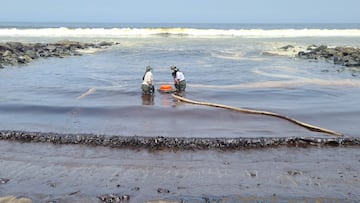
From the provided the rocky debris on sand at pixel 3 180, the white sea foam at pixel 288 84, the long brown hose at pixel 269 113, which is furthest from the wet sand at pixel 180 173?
the white sea foam at pixel 288 84

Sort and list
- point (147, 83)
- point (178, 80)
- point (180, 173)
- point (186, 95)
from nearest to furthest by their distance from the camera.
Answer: point (180, 173)
point (147, 83)
point (186, 95)
point (178, 80)

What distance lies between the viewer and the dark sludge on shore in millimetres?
10062

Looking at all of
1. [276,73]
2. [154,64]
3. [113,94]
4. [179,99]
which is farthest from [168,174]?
[154,64]

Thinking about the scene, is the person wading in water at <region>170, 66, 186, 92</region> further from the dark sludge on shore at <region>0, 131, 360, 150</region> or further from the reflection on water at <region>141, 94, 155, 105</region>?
the dark sludge on shore at <region>0, 131, 360, 150</region>

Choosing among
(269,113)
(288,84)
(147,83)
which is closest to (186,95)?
(147,83)

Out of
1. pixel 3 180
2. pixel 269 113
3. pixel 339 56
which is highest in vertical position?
pixel 339 56

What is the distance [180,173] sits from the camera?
325 inches

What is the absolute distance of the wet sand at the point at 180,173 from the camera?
283 inches

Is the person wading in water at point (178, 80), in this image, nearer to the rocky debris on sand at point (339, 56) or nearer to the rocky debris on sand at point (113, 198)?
the rocky debris on sand at point (113, 198)

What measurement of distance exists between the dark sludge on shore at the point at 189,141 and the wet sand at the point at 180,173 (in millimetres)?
238

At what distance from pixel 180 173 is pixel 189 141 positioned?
2.00 m

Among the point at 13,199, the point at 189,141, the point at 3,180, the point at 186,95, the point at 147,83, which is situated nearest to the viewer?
the point at 13,199

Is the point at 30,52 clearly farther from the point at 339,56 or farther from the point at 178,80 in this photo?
the point at 339,56

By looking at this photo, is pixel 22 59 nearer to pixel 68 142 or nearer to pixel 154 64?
pixel 154 64
